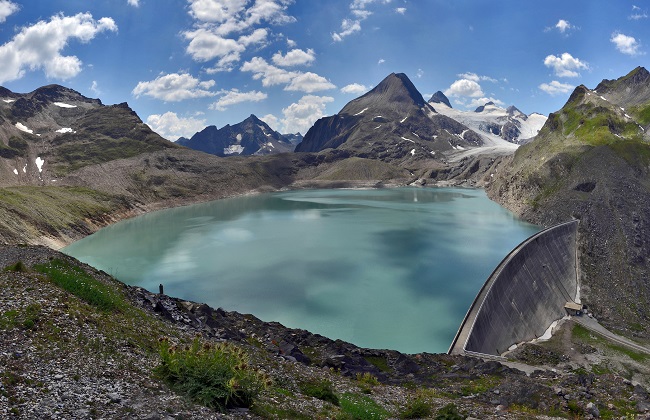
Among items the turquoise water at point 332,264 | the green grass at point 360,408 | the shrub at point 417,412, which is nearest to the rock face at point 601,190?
the turquoise water at point 332,264

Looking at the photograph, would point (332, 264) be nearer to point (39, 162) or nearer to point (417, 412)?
point (417, 412)

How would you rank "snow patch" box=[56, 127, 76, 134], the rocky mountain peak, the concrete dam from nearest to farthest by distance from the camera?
the concrete dam → the rocky mountain peak → "snow patch" box=[56, 127, 76, 134]

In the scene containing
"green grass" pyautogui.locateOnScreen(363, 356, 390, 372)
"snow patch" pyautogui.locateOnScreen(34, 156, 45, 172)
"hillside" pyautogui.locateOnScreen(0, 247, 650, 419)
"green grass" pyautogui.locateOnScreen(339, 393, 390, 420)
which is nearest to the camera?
"hillside" pyautogui.locateOnScreen(0, 247, 650, 419)

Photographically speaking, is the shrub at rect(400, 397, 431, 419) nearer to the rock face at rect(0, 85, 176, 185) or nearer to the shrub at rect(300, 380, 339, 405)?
the shrub at rect(300, 380, 339, 405)

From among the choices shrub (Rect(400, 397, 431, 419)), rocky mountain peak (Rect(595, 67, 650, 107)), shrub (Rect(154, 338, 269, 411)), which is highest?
rocky mountain peak (Rect(595, 67, 650, 107))

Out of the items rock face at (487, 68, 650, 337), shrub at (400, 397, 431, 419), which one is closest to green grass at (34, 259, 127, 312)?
shrub at (400, 397, 431, 419)

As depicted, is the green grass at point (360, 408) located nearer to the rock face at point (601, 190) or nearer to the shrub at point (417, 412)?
the shrub at point (417, 412)

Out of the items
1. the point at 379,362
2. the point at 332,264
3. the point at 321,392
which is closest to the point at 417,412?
the point at 321,392
